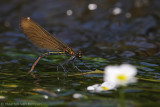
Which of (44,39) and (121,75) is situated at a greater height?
(44,39)

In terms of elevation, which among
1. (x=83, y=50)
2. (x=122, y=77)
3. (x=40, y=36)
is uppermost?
(x=40, y=36)

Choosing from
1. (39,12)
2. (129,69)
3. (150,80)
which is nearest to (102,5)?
(39,12)

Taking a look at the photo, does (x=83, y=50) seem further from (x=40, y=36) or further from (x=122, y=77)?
(x=122, y=77)

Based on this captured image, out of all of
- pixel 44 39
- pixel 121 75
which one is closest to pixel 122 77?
pixel 121 75

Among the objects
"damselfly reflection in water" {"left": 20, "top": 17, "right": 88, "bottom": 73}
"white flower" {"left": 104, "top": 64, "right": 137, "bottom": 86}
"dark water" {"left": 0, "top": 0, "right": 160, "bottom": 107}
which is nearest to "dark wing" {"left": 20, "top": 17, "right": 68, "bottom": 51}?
"damselfly reflection in water" {"left": 20, "top": 17, "right": 88, "bottom": 73}

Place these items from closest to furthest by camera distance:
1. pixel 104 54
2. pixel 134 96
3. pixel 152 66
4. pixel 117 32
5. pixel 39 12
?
pixel 134 96
pixel 152 66
pixel 104 54
pixel 117 32
pixel 39 12

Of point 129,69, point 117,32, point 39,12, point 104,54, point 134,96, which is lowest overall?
point 134,96

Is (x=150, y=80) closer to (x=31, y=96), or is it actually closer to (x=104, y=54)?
(x=31, y=96)
